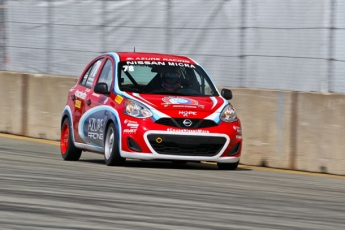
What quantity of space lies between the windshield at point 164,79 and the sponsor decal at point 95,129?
0.54m

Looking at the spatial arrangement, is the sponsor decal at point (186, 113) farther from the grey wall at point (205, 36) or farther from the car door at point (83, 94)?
the grey wall at point (205, 36)

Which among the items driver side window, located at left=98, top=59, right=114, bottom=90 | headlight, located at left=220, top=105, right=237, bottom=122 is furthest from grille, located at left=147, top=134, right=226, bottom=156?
driver side window, located at left=98, top=59, right=114, bottom=90

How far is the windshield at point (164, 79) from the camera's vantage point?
1388 centimetres

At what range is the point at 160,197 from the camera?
991cm

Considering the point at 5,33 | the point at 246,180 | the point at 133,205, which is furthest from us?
the point at 5,33

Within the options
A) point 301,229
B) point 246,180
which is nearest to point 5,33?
point 246,180

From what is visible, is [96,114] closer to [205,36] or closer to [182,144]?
[182,144]

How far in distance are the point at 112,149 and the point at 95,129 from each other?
2.52 feet

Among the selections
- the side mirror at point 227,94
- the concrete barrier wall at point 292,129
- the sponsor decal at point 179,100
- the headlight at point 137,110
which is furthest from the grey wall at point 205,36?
the headlight at point 137,110

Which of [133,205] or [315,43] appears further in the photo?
[315,43]

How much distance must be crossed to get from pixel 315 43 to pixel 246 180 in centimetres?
380

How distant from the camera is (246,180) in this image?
12.3m

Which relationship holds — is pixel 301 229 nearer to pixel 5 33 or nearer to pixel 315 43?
pixel 315 43

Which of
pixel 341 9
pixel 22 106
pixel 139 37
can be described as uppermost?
pixel 341 9
